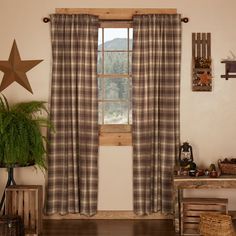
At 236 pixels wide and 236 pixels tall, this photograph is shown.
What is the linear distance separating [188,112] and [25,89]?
1826 millimetres

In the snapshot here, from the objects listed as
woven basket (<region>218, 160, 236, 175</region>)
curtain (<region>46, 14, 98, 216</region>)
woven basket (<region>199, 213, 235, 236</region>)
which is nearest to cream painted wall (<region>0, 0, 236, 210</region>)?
curtain (<region>46, 14, 98, 216</region>)

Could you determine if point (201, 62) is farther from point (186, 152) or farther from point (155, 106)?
point (186, 152)

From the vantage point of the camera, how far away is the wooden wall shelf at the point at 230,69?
4.97 m

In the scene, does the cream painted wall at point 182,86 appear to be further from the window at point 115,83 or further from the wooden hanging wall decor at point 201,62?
the window at point 115,83

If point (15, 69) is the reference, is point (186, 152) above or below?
below

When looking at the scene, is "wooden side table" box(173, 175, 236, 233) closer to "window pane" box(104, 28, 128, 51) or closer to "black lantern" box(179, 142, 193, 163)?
"black lantern" box(179, 142, 193, 163)

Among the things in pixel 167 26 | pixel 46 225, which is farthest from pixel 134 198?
pixel 167 26

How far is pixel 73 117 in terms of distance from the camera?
492 cm

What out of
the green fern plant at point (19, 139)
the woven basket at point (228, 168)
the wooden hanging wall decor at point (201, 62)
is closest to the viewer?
the green fern plant at point (19, 139)

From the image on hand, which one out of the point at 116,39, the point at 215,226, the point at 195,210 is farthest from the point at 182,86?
the point at 215,226

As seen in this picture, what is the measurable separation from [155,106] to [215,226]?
1.45 m

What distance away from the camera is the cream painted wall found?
16.4 ft

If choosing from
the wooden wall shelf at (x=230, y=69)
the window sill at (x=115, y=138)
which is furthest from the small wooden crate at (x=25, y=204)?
the wooden wall shelf at (x=230, y=69)

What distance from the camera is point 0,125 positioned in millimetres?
4379
